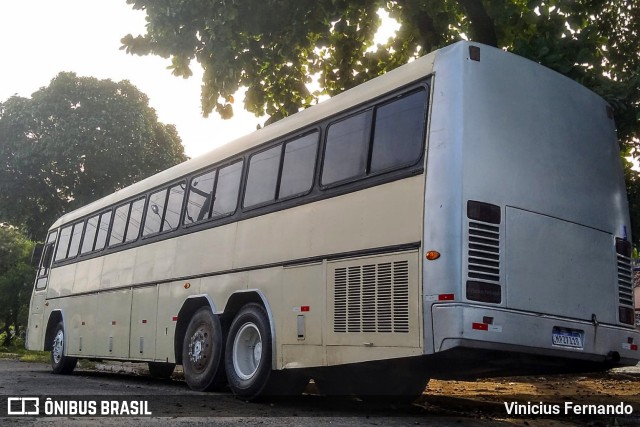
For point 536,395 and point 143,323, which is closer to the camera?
point 536,395

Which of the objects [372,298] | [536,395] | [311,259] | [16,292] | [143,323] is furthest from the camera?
[16,292]

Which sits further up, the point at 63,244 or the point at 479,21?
the point at 479,21

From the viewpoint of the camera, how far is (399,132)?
25.2 feet

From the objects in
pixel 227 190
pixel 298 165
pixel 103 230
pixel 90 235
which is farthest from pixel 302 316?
pixel 90 235

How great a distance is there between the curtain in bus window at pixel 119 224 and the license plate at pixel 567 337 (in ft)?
29.2

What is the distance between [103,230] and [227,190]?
526cm

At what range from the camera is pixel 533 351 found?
23.2 ft

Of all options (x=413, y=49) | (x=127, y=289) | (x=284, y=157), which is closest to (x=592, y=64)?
(x=413, y=49)

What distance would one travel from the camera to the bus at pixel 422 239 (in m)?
6.96

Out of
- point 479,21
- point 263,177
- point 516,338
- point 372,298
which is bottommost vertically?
point 516,338

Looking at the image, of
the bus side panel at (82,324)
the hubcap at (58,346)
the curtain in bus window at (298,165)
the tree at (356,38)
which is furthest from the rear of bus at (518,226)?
the hubcap at (58,346)

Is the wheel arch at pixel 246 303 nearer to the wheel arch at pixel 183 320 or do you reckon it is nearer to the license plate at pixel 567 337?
the wheel arch at pixel 183 320

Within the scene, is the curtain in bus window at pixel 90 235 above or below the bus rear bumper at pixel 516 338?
above

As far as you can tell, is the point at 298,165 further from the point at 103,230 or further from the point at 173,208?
the point at 103,230
